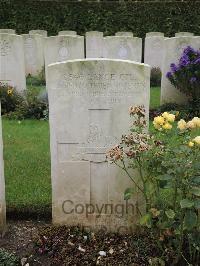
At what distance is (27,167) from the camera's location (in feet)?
17.7

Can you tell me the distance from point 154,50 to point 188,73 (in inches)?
165

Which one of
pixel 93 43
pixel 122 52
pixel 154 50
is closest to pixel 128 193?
pixel 122 52

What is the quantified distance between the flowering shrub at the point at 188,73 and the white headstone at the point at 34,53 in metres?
5.06

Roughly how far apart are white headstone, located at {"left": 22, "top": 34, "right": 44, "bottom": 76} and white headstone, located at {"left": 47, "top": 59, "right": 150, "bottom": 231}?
8847 millimetres

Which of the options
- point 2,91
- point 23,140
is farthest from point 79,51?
point 23,140

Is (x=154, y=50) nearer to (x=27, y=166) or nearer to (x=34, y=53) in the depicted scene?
(x=34, y=53)

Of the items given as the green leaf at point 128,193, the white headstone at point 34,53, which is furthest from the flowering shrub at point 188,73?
the white headstone at point 34,53

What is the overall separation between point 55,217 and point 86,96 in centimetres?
108

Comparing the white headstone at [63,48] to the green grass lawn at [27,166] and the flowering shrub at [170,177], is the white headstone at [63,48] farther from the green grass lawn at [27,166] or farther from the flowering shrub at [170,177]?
the flowering shrub at [170,177]

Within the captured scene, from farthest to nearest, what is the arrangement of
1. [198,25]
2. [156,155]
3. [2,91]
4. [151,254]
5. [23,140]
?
[198,25] → [2,91] → [23,140] → [151,254] → [156,155]

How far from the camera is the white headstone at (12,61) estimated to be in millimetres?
8586

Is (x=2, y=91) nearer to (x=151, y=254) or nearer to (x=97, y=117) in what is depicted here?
(x=97, y=117)

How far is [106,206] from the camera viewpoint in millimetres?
3973

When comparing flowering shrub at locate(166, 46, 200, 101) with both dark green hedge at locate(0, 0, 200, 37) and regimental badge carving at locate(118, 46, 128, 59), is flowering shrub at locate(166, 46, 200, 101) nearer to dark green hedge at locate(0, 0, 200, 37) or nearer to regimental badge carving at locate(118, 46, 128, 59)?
regimental badge carving at locate(118, 46, 128, 59)
